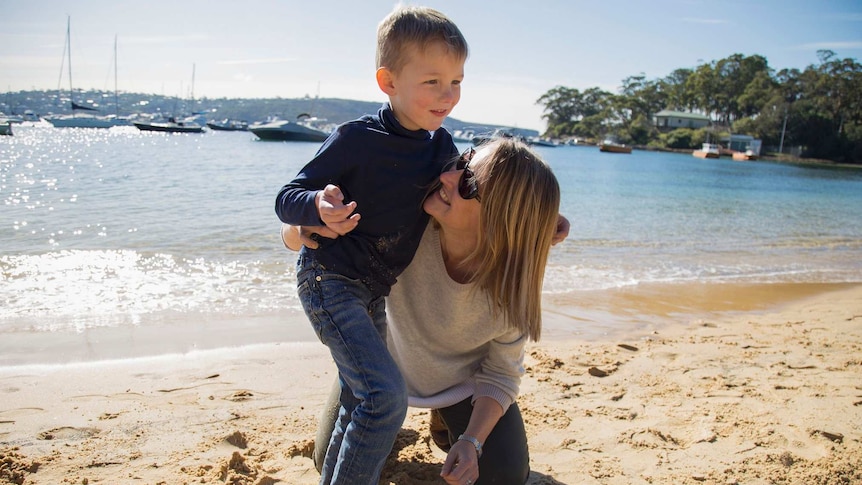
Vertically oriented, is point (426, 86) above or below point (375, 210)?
above

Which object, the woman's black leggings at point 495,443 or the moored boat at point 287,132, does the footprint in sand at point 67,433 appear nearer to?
the woman's black leggings at point 495,443

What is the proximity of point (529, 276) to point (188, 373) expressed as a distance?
2502mm

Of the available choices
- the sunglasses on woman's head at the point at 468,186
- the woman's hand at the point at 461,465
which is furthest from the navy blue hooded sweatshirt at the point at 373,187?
the woman's hand at the point at 461,465

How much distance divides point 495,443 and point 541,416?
0.88 metres

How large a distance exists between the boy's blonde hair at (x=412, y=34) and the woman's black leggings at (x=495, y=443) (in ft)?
4.76

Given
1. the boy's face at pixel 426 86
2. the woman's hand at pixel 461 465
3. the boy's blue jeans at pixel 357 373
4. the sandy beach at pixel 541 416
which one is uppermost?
the boy's face at pixel 426 86

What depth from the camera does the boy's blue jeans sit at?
6.68ft

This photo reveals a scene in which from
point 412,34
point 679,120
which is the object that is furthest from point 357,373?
point 679,120

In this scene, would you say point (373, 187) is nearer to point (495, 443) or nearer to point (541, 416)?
point (495, 443)

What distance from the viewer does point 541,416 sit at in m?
3.29

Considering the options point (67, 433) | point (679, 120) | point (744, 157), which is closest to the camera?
point (67, 433)

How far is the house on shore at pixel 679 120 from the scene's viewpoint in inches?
3829

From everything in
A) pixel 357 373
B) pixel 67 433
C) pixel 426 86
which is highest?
pixel 426 86

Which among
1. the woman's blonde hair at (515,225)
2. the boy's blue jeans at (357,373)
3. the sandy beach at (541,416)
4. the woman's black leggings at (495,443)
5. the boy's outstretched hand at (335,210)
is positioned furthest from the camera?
the sandy beach at (541,416)
